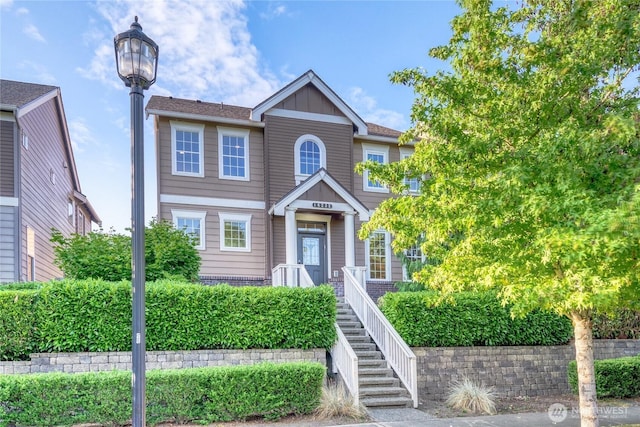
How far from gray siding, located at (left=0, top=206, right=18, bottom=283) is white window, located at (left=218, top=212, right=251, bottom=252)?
5.41m

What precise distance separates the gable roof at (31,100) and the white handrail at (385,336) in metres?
10.3

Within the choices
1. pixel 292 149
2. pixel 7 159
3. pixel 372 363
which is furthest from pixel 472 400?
pixel 7 159

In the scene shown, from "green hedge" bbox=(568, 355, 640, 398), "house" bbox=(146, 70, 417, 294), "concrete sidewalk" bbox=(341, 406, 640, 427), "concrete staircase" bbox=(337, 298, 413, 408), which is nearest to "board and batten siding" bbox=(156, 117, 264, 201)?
"house" bbox=(146, 70, 417, 294)

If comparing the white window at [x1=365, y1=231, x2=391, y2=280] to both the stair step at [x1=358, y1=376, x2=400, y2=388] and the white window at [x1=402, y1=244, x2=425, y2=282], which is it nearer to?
the white window at [x1=402, y1=244, x2=425, y2=282]

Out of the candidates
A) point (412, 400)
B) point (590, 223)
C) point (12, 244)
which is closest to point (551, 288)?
point (590, 223)

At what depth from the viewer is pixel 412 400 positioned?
836 centimetres

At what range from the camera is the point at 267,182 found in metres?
13.8

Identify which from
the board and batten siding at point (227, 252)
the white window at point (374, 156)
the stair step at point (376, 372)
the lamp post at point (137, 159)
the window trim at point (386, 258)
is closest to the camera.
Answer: the lamp post at point (137, 159)

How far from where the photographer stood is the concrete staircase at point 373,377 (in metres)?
8.23

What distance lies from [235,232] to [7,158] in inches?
255

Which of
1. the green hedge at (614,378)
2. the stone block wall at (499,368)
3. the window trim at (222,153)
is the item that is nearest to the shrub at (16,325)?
the window trim at (222,153)

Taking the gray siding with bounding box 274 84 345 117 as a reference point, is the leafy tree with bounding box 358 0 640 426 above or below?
below

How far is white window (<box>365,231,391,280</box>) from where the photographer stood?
15.2 metres

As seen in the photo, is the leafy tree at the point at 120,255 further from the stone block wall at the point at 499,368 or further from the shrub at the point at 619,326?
the shrub at the point at 619,326
